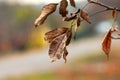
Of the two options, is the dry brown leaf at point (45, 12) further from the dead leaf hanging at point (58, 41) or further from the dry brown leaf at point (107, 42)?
the dry brown leaf at point (107, 42)

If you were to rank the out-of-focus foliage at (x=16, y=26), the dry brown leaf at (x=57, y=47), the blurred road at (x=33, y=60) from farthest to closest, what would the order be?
the out-of-focus foliage at (x=16, y=26) < the blurred road at (x=33, y=60) < the dry brown leaf at (x=57, y=47)

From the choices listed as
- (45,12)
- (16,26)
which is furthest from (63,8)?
(16,26)

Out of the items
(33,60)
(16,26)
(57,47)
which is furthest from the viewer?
(16,26)

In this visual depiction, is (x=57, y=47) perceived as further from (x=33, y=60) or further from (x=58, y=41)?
(x=33, y=60)

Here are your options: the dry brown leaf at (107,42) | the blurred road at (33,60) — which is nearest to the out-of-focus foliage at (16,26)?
the blurred road at (33,60)

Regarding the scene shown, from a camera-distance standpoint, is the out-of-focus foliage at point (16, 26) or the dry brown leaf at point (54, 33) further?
the out-of-focus foliage at point (16, 26)

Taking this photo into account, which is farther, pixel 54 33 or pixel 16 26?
pixel 16 26

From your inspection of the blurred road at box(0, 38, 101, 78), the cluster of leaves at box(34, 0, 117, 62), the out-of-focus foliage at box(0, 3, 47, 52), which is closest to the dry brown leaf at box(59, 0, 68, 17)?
the cluster of leaves at box(34, 0, 117, 62)

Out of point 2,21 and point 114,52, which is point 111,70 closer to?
point 114,52

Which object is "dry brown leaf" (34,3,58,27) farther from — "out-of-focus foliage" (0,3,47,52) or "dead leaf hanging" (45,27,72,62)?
"out-of-focus foliage" (0,3,47,52)
